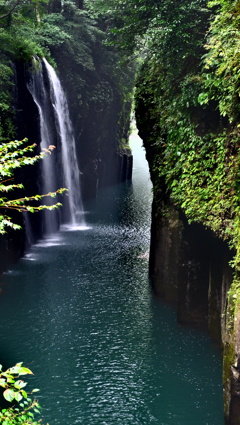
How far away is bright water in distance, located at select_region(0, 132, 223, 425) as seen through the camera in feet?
39.8

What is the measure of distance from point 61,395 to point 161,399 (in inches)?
107

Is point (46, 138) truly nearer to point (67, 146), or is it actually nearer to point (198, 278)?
point (67, 146)

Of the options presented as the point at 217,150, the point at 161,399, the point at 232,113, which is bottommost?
the point at 161,399

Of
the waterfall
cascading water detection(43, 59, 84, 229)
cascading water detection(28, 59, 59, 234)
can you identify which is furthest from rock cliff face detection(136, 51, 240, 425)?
cascading water detection(43, 59, 84, 229)

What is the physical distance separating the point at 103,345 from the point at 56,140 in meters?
20.0

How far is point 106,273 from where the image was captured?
22.4 meters

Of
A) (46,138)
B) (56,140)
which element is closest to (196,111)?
(46,138)

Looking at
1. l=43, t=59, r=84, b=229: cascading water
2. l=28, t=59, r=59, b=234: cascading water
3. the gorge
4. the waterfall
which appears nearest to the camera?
the gorge

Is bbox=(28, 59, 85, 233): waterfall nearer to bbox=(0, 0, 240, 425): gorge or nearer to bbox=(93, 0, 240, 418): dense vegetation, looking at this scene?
bbox=(0, 0, 240, 425): gorge

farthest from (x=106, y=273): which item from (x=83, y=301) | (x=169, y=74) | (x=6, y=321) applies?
(x=169, y=74)

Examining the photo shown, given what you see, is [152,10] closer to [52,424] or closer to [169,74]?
[169,74]

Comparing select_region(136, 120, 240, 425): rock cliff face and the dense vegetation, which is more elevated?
the dense vegetation

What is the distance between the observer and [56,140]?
32.6 metres

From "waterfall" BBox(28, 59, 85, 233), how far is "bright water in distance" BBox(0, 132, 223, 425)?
780cm
